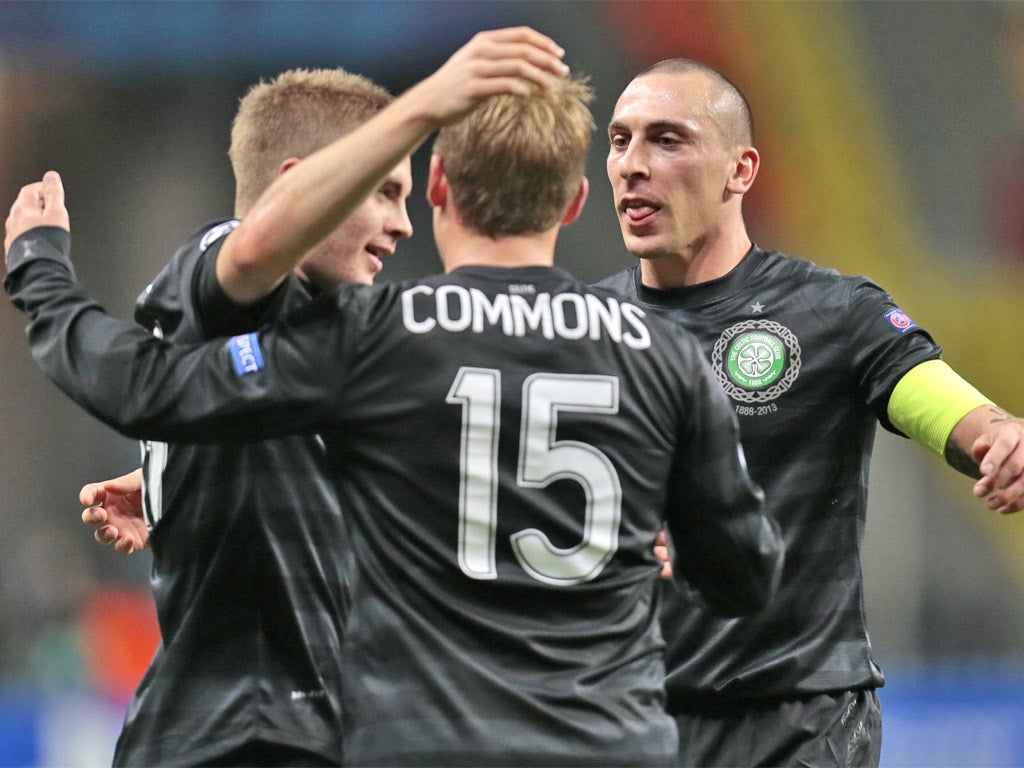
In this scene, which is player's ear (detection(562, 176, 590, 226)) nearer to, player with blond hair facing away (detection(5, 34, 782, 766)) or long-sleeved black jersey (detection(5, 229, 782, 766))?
player with blond hair facing away (detection(5, 34, 782, 766))

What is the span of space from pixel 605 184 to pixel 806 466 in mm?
9277

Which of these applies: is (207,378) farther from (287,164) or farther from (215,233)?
(287,164)

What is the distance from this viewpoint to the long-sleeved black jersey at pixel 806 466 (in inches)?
168

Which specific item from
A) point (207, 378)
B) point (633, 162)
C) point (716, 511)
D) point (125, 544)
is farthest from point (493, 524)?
point (633, 162)

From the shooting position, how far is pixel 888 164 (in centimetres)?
1449

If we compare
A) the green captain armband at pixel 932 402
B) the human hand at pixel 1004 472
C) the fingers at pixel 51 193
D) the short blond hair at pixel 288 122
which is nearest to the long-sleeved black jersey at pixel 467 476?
the fingers at pixel 51 193

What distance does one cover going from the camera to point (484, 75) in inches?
112

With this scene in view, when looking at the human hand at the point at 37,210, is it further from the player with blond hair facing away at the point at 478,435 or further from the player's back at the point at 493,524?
the player's back at the point at 493,524

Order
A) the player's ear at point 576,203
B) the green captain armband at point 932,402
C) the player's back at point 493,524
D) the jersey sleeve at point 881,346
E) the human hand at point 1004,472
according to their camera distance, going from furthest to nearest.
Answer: the jersey sleeve at point 881,346, the green captain armband at point 932,402, the human hand at point 1004,472, the player's ear at point 576,203, the player's back at point 493,524

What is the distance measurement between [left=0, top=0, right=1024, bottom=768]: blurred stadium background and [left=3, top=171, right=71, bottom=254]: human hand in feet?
26.2

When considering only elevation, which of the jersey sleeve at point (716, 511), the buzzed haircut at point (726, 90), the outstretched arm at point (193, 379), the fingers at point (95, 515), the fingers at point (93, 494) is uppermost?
the buzzed haircut at point (726, 90)

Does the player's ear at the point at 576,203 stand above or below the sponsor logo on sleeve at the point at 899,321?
above

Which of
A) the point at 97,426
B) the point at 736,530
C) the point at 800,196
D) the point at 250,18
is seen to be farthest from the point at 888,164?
the point at 736,530

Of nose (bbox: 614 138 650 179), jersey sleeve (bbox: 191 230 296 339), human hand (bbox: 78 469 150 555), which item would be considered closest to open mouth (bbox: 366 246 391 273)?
jersey sleeve (bbox: 191 230 296 339)
